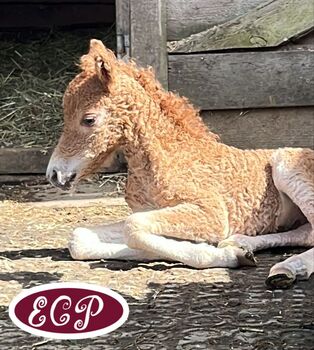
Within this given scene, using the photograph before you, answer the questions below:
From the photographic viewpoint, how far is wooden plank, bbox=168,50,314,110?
22.4 ft

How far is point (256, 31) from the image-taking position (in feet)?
22.4

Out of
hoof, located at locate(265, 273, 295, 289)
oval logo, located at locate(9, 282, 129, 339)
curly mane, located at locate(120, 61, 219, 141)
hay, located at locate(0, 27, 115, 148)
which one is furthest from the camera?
hay, located at locate(0, 27, 115, 148)

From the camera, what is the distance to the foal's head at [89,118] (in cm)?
484

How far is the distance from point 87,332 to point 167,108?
1.80m

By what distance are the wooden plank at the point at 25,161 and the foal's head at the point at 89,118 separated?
94.4 inches

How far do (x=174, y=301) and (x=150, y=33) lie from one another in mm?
3058

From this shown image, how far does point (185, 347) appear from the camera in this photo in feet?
11.9

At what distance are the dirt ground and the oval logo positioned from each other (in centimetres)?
7

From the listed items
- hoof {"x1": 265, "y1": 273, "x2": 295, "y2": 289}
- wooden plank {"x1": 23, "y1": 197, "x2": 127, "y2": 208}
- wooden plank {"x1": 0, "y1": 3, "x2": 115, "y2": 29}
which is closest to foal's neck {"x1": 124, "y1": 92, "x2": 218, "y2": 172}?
hoof {"x1": 265, "y1": 273, "x2": 295, "y2": 289}

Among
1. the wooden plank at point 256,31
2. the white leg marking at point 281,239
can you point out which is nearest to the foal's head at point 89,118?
the white leg marking at point 281,239

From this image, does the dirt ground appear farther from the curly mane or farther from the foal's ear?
the foal's ear

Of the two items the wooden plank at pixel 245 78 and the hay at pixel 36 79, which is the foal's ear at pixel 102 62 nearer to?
the wooden plank at pixel 245 78

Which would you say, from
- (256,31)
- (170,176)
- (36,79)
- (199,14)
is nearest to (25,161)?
(36,79)

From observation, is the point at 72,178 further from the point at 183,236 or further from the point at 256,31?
the point at 256,31
